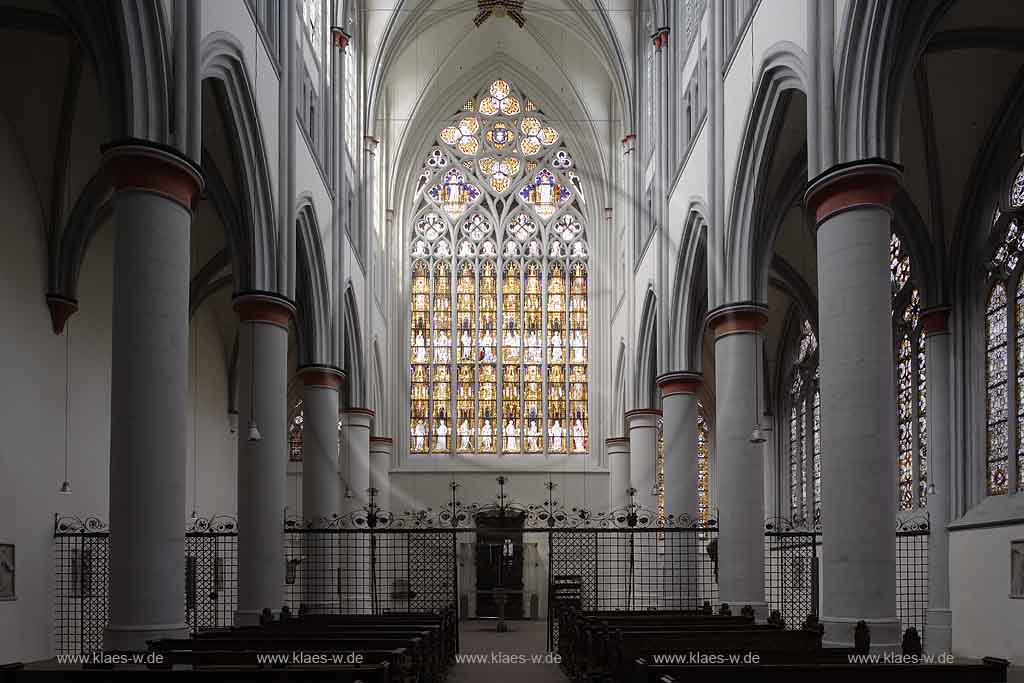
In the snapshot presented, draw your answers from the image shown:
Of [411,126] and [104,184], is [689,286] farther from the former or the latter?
[411,126]

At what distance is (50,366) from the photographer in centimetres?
1784

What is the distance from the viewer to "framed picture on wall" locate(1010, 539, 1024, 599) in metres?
14.6

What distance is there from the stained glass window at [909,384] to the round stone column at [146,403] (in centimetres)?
1334

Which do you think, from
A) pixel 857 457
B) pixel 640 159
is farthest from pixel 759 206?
pixel 640 159

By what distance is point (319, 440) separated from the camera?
22734mm

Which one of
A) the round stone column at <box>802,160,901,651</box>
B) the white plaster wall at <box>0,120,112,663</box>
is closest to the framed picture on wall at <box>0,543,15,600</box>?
the white plaster wall at <box>0,120,112,663</box>

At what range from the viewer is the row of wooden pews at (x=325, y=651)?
8512 millimetres

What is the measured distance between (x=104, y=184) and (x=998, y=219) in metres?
14.0

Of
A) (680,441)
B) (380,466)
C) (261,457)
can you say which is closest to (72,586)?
(261,457)

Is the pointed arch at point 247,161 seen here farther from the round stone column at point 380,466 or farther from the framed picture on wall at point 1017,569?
the round stone column at point 380,466

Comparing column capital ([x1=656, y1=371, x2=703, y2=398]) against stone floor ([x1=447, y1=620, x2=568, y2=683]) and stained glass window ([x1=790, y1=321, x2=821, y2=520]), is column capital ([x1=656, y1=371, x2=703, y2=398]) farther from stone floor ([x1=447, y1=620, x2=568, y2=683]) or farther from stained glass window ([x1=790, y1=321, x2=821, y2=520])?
stone floor ([x1=447, y1=620, x2=568, y2=683])

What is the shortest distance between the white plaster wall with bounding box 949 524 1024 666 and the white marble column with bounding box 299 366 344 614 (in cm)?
1093

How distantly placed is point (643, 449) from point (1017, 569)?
14730 mm

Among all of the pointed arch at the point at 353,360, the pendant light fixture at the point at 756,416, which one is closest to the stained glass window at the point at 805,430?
the pendant light fixture at the point at 756,416
